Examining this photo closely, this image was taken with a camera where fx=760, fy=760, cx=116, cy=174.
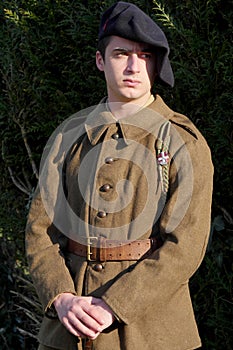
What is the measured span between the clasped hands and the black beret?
2.69 feet

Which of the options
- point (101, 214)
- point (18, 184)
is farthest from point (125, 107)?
point (18, 184)

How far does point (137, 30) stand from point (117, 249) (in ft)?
2.48

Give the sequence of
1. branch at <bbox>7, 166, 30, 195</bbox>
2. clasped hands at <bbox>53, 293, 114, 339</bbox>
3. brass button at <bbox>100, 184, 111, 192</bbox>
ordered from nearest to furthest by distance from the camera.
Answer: clasped hands at <bbox>53, 293, 114, 339</bbox> → brass button at <bbox>100, 184, 111, 192</bbox> → branch at <bbox>7, 166, 30, 195</bbox>

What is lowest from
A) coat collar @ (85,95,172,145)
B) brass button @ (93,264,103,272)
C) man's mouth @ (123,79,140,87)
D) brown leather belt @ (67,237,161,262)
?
brass button @ (93,264,103,272)

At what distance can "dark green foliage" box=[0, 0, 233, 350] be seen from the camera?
333 centimetres

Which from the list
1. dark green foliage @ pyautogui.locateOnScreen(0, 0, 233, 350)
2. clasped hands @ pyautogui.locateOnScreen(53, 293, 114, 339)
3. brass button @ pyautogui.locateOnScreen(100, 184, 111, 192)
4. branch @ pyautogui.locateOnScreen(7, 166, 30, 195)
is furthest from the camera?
branch @ pyautogui.locateOnScreen(7, 166, 30, 195)

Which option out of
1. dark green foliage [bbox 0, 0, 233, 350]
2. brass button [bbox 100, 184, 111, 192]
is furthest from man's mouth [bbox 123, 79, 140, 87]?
dark green foliage [bbox 0, 0, 233, 350]

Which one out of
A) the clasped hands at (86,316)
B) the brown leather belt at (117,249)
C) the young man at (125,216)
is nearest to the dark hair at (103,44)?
the young man at (125,216)

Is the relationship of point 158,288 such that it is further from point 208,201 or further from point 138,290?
point 208,201

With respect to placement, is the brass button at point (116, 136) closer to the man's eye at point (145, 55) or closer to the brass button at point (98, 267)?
the man's eye at point (145, 55)

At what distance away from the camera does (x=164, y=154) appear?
2.63 m

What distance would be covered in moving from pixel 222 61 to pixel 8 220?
5.21ft

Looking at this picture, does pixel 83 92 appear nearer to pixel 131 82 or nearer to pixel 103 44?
pixel 103 44

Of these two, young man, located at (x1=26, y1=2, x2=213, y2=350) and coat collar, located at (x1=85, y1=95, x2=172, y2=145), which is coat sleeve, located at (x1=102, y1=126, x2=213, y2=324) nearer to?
young man, located at (x1=26, y1=2, x2=213, y2=350)
